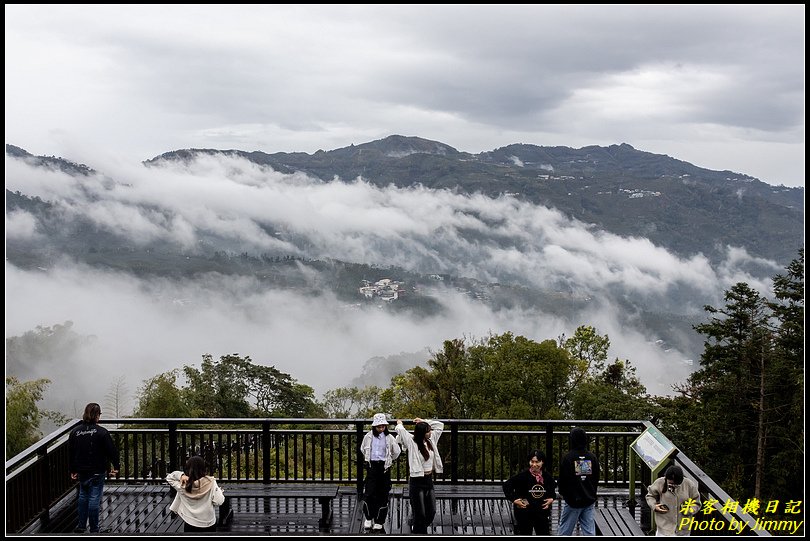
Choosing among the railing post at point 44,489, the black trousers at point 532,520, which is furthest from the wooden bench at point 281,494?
the black trousers at point 532,520

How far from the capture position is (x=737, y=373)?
32.6 meters

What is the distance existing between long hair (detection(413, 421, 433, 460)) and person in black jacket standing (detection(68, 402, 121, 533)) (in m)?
3.25

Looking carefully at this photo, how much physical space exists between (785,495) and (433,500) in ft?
92.4

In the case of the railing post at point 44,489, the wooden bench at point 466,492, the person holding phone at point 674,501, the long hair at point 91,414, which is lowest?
the wooden bench at point 466,492

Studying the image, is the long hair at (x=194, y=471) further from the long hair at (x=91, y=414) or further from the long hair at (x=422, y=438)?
the long hair at (x=422, y=438)

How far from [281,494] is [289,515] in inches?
10.4

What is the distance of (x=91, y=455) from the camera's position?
23.8 ft

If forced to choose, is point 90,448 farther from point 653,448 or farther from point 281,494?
point 653,448

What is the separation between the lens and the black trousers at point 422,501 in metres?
7.34

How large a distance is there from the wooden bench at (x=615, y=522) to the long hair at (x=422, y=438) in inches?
84.8

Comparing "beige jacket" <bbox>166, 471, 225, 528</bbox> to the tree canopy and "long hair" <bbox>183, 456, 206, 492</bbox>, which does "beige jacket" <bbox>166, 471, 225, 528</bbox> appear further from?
the tree canopy

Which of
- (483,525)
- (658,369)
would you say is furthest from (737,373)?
(658,369)

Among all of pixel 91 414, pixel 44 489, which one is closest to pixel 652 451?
pixel 91 414

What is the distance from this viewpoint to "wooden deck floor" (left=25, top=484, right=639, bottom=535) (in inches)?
308
